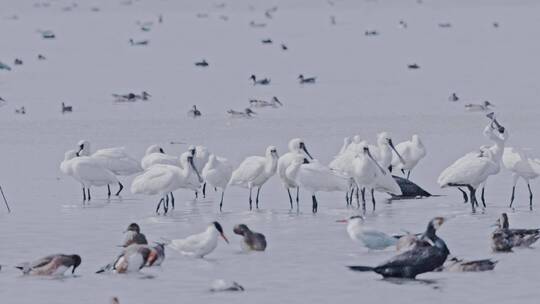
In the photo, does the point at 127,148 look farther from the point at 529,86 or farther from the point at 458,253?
the point at 529,86

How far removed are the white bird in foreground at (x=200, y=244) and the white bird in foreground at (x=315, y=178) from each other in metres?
4.31

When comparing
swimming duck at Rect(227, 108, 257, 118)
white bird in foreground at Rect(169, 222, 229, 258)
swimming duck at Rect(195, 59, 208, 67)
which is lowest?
white bird in foreground at Rect(169, 222, 229, 258)

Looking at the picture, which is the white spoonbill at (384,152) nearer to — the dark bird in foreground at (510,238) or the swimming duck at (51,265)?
the dark bird in foreground at (510,238)

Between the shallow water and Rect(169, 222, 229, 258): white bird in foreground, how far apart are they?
0.42 feet

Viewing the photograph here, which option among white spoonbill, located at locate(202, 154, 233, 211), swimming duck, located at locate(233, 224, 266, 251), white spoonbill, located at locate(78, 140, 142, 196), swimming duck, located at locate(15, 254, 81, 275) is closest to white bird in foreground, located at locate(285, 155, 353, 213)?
white spoonbill, located at locate(202, 154, 233, 211)

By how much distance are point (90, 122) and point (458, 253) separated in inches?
756

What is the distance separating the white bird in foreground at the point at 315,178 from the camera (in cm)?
2052

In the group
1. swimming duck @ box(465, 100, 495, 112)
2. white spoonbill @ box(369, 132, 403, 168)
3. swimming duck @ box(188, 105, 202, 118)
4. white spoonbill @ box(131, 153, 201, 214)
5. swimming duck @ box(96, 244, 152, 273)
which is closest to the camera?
swimming duck @ box(96, 244, 152, 273)

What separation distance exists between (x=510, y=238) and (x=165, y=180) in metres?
5.76

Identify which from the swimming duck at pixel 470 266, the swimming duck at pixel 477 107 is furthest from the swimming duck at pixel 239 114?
the swimming duck at pixel 470 266

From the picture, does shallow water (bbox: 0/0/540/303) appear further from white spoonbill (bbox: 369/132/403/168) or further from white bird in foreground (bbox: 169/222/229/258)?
white spoonbill (bbox: 369/132/403/168)

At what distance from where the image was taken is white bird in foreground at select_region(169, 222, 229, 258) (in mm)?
16125

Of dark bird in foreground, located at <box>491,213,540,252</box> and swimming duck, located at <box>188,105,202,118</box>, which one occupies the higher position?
swimming duck, located at <box>188,105,202,118</box>

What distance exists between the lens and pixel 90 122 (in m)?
34.5
